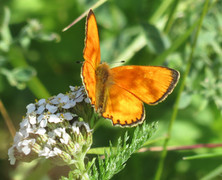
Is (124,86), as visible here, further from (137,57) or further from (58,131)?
(137,57)

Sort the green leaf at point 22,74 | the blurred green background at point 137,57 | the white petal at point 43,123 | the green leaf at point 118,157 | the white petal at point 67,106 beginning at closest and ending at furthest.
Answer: the green leaf at point 118,157 < the white petal at point 43,123 < the white petal at point 67,106 < the blurred green background at point 137,57 < the green leaf at point 22,74

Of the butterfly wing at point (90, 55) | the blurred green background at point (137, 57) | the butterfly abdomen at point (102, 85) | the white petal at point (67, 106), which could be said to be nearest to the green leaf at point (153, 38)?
the blurred green background at point (137, 57)

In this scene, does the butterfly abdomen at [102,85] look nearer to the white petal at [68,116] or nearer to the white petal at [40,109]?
the white petal at [68,116]

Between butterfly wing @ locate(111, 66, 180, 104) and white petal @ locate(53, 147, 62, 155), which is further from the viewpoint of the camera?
butterfly wing @ locate(111, 66, 180, 104)

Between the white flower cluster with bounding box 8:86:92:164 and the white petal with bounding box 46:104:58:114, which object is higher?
the white petal with bounding box 46:104:58:114

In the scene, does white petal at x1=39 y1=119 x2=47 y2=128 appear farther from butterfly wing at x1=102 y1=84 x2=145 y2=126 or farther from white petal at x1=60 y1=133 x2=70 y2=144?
butterfly wing at x1=102 y1=84 x2=145 y2=126

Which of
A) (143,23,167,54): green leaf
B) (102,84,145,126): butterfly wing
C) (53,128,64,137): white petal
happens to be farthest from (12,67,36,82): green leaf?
(53,128,64,137): white petal

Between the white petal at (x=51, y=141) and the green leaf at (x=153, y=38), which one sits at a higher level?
the green leaf at (x=153, y=38)
